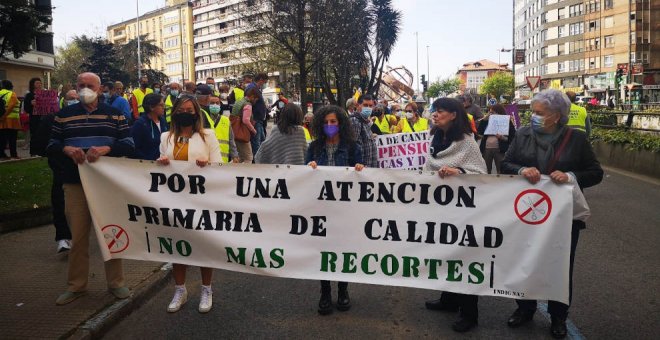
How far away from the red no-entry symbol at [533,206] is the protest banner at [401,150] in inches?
215

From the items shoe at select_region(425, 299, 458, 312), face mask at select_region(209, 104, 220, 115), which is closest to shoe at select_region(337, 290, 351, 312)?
shoe at select_region(425, 299, 458, 312)

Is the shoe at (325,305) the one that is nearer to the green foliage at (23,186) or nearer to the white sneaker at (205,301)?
the white sneaker at (205,301)

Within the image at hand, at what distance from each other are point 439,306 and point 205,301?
1993 millimetres

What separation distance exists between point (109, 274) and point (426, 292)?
2.88 m

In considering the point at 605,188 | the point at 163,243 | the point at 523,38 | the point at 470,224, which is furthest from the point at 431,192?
the point at 523,38

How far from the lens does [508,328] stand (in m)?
4.58

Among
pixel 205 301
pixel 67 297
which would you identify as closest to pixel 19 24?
pixel 67 297

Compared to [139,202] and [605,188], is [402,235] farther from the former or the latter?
[605,188]

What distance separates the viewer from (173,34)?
120m

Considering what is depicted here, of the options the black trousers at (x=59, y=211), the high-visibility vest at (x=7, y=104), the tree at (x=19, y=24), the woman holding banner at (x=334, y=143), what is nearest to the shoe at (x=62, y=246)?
the black trousers at (x=59, y=211)

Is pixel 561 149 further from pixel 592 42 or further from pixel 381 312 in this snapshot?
pixel 592 42

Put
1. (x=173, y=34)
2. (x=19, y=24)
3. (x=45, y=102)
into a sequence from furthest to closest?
1. (x=173, y=34)
2. (x=45, y=102)
3. (x=19, y=24)

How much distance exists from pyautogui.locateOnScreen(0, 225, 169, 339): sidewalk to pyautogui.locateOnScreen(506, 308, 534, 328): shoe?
3.16m

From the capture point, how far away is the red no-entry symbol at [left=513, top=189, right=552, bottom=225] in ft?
14.1
